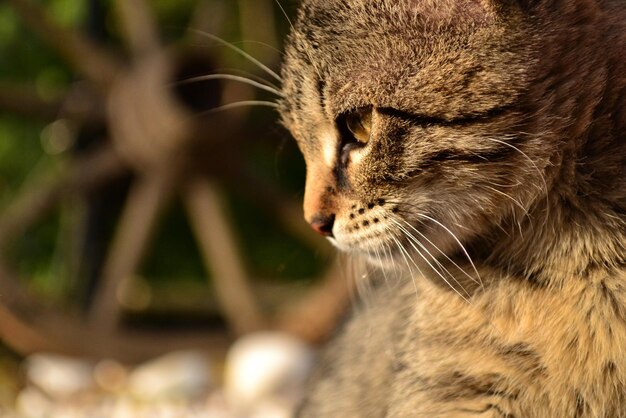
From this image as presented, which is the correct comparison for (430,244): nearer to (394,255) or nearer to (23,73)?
(394,255)

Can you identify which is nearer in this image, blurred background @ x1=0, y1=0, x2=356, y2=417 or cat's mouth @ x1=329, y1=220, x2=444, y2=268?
cat's mouth @ x1=329, y1=220, x2=444, y2=268

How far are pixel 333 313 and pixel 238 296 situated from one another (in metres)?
0.40

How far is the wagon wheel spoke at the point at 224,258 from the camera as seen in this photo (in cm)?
305

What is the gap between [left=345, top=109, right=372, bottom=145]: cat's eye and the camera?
1232 millimetres

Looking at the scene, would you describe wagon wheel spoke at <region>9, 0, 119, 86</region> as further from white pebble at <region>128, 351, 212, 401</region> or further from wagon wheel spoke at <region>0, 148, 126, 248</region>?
white pebble at <region>128, 351, 212, 401</region>

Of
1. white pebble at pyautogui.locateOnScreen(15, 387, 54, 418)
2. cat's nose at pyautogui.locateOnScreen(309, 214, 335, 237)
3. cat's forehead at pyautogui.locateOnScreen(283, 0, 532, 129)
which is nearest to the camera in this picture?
cat's forehead at pyautogui.locateOnScreen(283, 0, 532, 129)

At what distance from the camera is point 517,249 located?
123 cm

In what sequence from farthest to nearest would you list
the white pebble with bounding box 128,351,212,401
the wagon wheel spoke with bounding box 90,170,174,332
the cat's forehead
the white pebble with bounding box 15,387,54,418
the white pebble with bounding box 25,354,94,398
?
1. the wagon wheel spoke with bounding box 90,170,174,332
2. the white pebble with bounding box 25,354,94,398
3. the white pebble with bounding box 128,351,212,401
4. the white pebble with bounding box 15,387,54,418
5. the cat's forehead

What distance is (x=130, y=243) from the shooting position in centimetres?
313

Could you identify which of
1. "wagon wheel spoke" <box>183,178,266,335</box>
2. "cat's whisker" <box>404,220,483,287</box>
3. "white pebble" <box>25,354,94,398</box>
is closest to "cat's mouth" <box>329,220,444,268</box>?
"cat's whisker" <box>404,220,483,287</box>

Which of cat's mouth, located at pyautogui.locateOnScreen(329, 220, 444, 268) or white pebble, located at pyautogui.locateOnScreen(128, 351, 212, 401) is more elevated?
cat's mouth, located at pyautogui.locateOnScreen(329, 220, 444, 268)

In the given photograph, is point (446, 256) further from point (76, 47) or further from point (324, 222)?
point (76, 47)

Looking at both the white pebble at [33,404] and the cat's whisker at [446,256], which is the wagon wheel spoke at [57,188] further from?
the cat's whisker at [446,256]

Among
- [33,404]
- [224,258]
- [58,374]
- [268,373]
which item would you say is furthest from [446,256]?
[224,258]
